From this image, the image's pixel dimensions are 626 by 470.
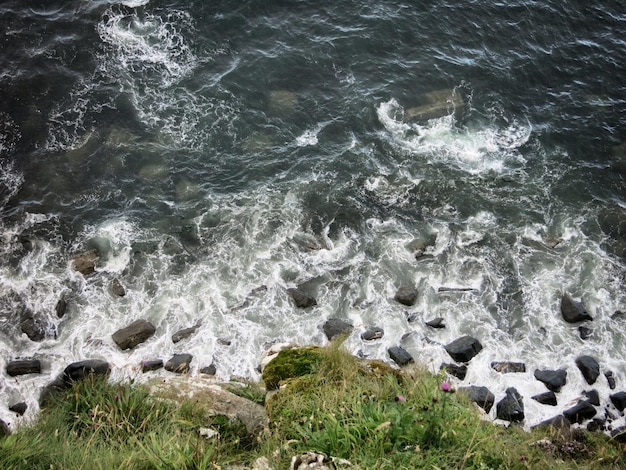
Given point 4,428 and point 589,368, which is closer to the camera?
point 4,428

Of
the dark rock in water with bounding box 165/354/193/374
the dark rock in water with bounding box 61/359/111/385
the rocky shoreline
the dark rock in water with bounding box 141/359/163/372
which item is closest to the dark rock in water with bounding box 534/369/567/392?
the rocky shoreline

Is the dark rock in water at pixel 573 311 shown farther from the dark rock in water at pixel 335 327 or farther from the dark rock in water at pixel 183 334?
the dark rock in water at pixel 183 334

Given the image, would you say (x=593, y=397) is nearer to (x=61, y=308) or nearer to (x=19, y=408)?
(x=19, y=408)

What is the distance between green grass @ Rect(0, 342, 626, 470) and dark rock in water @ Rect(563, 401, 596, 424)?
423 centimetres

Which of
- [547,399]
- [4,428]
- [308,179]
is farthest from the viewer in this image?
[308,179]

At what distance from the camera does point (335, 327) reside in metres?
16.5

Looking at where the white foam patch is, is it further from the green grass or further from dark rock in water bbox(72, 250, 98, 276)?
the green grass

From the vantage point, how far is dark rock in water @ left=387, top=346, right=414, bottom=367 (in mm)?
Answer: 15727

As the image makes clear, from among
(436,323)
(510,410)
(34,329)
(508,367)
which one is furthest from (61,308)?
(508,367)

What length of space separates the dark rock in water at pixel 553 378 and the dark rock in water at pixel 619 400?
4.28ft

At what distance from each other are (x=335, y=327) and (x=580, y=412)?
7051mm

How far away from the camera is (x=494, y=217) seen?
65.1 feet

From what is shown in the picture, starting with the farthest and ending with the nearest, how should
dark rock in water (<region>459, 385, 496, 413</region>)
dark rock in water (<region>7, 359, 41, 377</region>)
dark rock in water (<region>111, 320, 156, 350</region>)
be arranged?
dark rock in water (<region>111, 320, 156, 350</region>) < dark rock in water (<region>7, 359, 41, 377</region>) < dark rock in water (<region>459, 385, 496, 413</region>)

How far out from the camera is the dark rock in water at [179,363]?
1522cm
